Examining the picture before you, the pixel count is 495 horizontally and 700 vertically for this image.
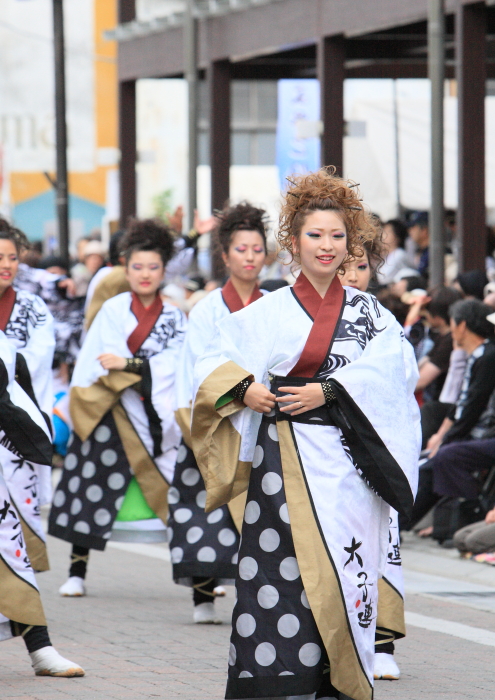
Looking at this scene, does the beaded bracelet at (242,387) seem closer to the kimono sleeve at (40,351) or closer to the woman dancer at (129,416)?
the kimono sleeve at (40,351)

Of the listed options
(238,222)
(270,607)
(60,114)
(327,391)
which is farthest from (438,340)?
(60,114)

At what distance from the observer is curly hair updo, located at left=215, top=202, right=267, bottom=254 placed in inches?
249

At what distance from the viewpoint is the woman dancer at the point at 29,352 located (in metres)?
5.89

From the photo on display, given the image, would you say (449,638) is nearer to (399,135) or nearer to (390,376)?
(390,376)

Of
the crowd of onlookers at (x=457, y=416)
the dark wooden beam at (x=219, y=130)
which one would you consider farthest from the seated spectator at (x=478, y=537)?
the dark wooden beam at (x=219, y=130)

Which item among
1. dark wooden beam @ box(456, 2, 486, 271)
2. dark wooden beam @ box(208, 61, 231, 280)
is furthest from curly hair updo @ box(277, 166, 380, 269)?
dark wooden beam @ box(208, 61, 231, 280)

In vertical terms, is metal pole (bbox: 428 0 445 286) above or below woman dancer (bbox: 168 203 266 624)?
A: above

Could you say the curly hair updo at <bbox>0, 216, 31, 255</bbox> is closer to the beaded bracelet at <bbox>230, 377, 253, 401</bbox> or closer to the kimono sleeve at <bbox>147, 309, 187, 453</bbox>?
the kimono sleeve at <bbox>147, 309, 187, 453</bbox>

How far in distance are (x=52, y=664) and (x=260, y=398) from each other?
166cm

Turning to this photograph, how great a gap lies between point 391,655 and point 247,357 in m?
1.65

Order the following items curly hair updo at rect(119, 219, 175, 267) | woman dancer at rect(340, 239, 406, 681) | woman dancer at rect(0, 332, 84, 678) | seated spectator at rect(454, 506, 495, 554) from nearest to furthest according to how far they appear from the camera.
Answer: woman dancer at rect(0, 332, 84, 678)
woman dancer at rect(340, 239, 406, 681)
curly hair updo at rect(119, 219, 175, 267)
seated spectator at rect(454, 506, 495, 554)

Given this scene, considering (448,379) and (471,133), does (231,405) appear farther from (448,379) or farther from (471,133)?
(471,133)

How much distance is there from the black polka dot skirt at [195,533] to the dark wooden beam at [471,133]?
534 cm

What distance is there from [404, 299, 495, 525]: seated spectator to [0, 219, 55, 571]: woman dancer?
9.40 ft
